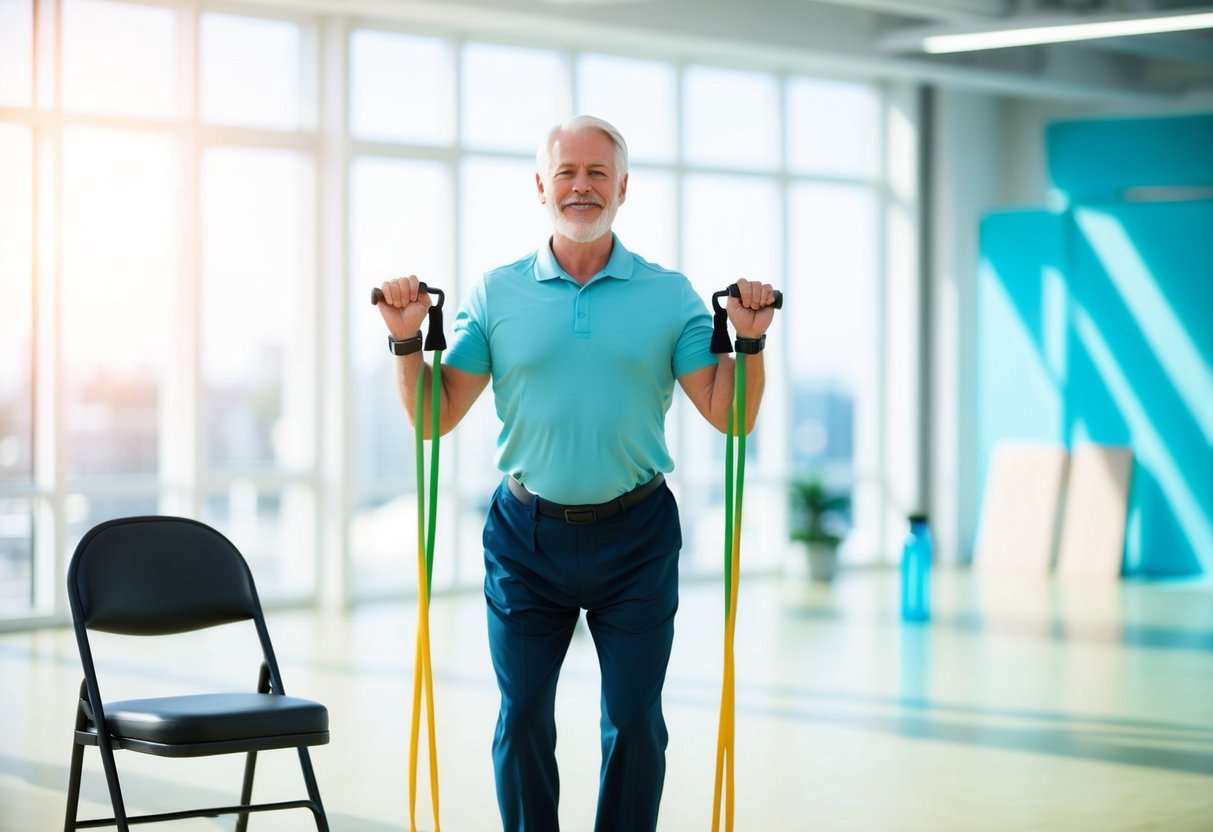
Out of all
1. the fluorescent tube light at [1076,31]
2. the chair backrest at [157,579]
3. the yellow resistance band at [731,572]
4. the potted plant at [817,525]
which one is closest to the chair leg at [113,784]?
the chair backrest at [157,579]

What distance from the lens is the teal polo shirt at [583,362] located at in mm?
3014

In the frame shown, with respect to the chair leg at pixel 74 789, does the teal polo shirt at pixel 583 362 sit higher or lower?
higher

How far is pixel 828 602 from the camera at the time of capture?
9.04 metres

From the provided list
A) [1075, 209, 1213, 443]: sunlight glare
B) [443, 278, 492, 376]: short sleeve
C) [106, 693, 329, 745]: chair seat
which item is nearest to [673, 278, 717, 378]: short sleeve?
[443, 278, 492, 376]: short sleeve

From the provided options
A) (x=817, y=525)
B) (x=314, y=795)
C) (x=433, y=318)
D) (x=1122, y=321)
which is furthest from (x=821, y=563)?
(x=433, y=318)

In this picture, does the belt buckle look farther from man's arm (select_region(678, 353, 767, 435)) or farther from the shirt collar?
the shirt collar

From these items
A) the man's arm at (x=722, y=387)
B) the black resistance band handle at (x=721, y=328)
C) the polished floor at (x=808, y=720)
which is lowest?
the polished floor at (x=808, y=720)

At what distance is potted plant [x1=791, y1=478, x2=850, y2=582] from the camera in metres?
9.85

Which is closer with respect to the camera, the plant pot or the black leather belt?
the black leather belt

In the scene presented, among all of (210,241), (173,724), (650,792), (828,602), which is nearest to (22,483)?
(210,241)

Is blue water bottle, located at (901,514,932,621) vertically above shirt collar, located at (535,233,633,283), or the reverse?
shirt collar, located at (535,233,633,283)

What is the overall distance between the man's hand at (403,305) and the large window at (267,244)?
4.87 metres

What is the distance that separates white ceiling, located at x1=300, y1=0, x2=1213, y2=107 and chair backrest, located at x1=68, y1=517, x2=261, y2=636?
4.86 m

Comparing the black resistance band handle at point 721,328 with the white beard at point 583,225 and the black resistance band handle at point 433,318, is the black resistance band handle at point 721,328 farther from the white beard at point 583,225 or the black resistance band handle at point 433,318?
the black resistance band handle at point 433,318
